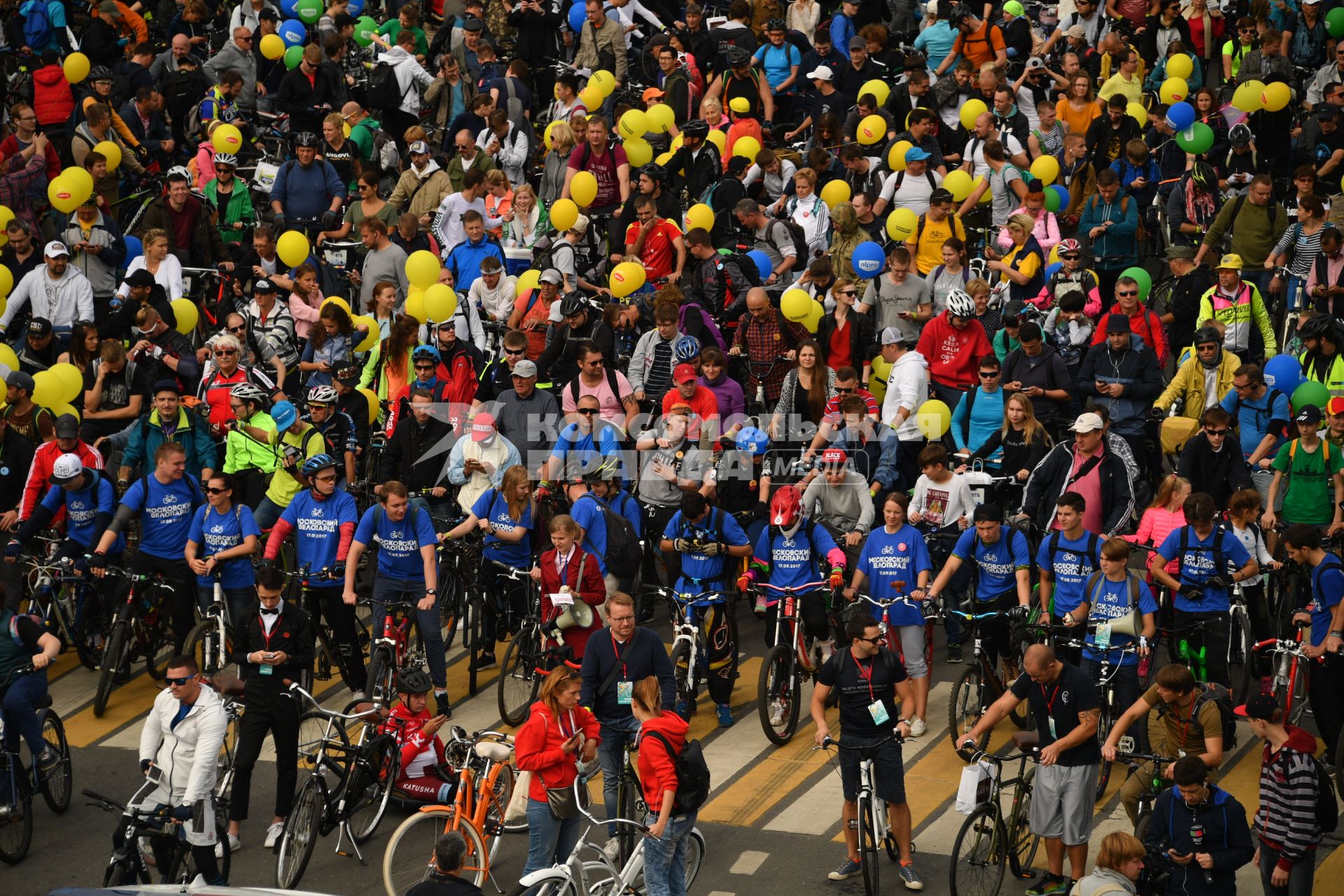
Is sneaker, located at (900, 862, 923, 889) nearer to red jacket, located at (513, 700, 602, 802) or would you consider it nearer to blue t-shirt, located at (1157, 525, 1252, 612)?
red jacket, located at (513, 700, 602, 802)

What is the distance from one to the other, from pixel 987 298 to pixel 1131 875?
7917 millimetres

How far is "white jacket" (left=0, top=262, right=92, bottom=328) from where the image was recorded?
62.7 ft

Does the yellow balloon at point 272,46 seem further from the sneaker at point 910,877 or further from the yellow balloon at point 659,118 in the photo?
the sneaker at point 910,877

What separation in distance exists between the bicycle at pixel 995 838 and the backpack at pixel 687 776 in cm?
174

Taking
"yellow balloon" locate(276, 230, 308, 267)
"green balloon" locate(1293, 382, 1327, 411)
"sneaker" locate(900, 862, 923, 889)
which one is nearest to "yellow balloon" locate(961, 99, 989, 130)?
"green balloon" locate(1293, 382, 1327, 411)

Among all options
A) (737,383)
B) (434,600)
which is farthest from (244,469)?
(737,383)

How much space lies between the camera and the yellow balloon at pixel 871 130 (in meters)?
21.0

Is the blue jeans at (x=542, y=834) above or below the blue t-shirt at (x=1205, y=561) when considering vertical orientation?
below

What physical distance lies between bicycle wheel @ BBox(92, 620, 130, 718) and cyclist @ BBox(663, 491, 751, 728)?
15.1 ft

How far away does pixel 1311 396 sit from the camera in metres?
16.0

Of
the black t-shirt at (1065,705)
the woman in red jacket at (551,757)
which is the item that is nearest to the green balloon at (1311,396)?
the black t-shirt at (1065,705)

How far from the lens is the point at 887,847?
12.9 m

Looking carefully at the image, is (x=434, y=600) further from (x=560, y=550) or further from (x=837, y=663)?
(x=837, y=663)

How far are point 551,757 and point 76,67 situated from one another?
14.6m
